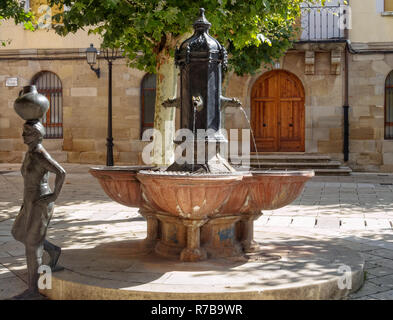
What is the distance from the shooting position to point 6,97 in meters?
19.1

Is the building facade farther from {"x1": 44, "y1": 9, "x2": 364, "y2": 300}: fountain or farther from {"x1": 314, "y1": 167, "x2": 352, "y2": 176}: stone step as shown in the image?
{"x1": 44, "y1": 9, "x2": 364, "y2": 300}: fountain

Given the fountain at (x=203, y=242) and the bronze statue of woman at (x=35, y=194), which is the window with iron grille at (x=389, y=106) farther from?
the bronze statue of woman at (x=35, y=194)

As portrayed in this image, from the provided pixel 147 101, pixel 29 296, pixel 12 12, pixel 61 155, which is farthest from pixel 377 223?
pixel 61 155

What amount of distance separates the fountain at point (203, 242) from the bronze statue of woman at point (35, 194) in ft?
1.07

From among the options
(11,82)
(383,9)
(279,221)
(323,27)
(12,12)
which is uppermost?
(383,9)

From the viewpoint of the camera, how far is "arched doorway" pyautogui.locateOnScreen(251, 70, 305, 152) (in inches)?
701

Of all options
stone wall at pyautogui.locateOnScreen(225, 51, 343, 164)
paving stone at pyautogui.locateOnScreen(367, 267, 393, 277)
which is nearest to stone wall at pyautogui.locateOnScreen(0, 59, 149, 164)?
stone wall at pyautogui.locateOnScreen(225, 51, 343, 164)

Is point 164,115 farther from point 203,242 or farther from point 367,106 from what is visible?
point 367,106

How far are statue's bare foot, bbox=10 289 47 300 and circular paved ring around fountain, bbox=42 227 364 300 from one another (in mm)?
71

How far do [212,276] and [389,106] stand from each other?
15.0m

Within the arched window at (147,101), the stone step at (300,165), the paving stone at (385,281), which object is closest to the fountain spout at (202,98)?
the paving stone at (385,281)

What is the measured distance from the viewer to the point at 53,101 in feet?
61.9
